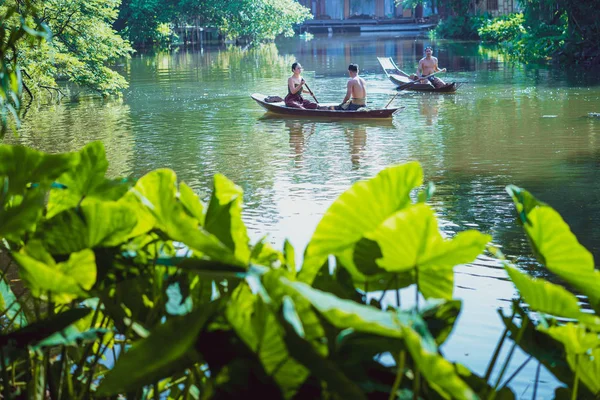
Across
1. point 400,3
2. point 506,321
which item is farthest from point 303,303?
point 400,3

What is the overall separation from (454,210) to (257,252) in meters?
7.48

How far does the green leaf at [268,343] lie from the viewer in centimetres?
126

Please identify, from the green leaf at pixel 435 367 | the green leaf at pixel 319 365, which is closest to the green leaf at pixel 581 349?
the green leaf at pixel 435 367

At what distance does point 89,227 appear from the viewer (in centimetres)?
163

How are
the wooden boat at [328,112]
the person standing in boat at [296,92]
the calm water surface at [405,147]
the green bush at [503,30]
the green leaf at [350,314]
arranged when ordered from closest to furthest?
1. the green leaf at [350,314]
2. the calm water surface at [405,147]
3. the wooden boat at [328,112]
4. the person standing in boat at [296,92]
5. the green bush at [503,30]

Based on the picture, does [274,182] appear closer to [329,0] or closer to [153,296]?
[153,296]

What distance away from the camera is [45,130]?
606 inches

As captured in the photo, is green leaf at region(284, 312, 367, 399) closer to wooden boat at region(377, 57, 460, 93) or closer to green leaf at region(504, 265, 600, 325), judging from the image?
green leaf at region(504, 265, 600, 325)

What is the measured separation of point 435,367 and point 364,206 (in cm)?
39

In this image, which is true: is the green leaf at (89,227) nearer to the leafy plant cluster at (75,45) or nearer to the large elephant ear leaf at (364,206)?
the large elephant ear leaf at (364,206)

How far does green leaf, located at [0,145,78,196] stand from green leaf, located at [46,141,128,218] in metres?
0.15

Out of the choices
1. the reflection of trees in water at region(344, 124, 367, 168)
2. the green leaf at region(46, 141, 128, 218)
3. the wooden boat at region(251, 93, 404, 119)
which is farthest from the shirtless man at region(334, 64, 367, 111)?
the green leaf at region(46, 141, 128, 218)

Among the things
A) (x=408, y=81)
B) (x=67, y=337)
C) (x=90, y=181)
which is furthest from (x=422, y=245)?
(x=408, y=81)

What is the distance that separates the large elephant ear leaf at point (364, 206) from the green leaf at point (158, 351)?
28 cm
